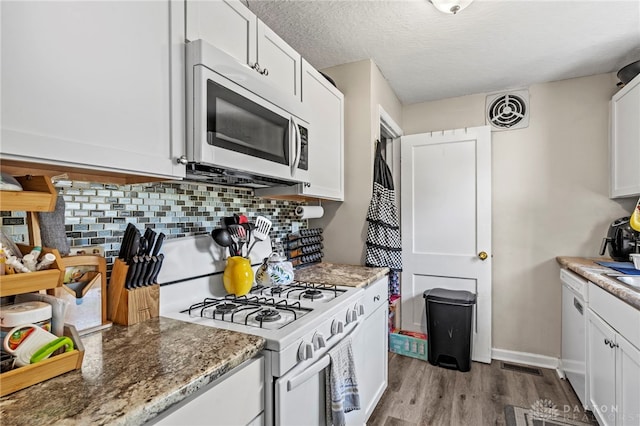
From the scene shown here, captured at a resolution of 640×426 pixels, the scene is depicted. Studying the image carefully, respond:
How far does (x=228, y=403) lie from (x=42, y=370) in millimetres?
426

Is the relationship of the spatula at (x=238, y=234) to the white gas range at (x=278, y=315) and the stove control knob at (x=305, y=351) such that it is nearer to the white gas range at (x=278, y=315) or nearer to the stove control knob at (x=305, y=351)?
the white gas range at (x=278, y=315)

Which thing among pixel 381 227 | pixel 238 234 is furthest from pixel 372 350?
pixel 238 234

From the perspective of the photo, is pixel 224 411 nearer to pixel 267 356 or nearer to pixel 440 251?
pixel 267 356

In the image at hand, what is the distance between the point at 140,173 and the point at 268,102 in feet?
2.09

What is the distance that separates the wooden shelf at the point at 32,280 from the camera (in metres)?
0.71

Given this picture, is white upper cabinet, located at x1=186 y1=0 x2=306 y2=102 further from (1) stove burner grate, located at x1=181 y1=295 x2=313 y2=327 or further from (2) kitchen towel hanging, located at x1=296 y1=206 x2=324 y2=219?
(1) stove burner grate, located at x1=181 y1=295 x2=313 y2=327

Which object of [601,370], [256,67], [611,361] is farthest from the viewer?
[601,370]

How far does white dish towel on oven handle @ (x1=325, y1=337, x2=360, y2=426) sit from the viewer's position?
127cm

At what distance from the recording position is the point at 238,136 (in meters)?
1.25

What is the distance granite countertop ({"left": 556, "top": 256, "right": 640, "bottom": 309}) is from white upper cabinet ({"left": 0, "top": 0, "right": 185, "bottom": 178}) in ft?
6.27

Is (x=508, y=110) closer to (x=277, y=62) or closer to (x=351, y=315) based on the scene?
(x=277, y=62)

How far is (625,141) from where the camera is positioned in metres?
2.28

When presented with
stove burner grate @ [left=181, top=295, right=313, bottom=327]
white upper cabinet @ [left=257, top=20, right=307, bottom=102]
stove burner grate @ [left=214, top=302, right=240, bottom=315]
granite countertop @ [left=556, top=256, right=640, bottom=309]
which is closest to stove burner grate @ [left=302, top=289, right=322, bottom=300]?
stove burner grate @ [left=181, top=295, right=313, bottom=327]

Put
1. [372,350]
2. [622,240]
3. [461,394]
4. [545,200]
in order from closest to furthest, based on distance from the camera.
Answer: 1. [372,350]
2. [622,240]
3. [461,394]
4. [545,200]
